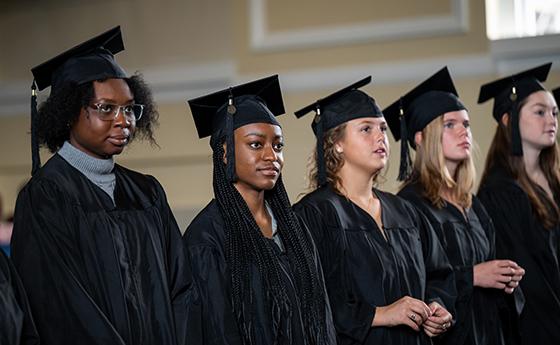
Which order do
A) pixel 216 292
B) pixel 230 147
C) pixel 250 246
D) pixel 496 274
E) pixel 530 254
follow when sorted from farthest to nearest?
pixel 530 254 < pixel 496 274 < pixel 230 147 < pixel 250 246 < pixel 216 292

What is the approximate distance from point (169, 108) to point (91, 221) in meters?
3.48

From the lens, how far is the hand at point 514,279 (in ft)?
13.5

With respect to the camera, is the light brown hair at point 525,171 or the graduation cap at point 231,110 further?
the light brown hair at point 525,171

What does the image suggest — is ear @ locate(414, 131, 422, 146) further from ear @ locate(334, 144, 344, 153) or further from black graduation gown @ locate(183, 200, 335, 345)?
black graduation gown @ locate(183, 200, 335, 345)

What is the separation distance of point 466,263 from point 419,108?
769 mm

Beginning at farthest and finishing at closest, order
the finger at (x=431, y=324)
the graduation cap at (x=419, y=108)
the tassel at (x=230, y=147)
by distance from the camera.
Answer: the graduation cap at (x=419, y=108) < the finger at (x=431, y=324) < the tassel at (x=230, y=147)

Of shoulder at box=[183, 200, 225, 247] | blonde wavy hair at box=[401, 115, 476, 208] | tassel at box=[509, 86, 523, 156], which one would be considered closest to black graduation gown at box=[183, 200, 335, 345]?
shoulder at box=[183, 200, 225, 247]

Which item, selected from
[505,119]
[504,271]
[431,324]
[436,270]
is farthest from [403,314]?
[505,119]

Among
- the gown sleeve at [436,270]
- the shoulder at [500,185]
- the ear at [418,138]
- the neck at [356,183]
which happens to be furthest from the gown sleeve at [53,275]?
the shoulder at [500,185]

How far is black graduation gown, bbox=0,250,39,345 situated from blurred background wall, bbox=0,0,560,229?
326 centimetres

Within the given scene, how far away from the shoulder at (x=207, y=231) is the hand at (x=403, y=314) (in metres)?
0.73

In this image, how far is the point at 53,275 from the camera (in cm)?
281

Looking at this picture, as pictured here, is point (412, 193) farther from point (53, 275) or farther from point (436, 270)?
point (53, 275)

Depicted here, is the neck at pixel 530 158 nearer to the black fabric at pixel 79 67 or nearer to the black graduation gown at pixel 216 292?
the black graduation gown at pixel 216 292
